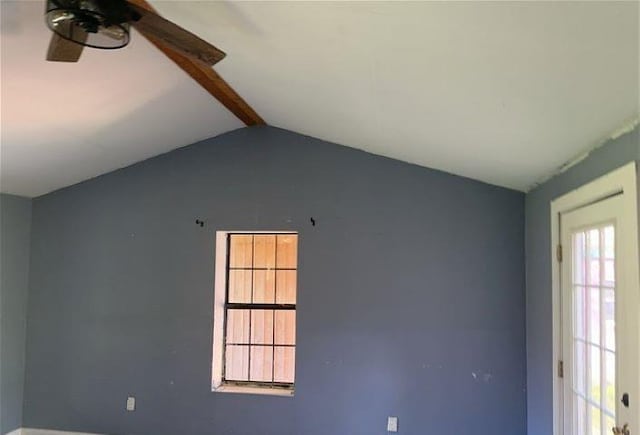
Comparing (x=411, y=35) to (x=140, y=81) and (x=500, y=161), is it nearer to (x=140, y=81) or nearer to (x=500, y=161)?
(x=500, y=161)

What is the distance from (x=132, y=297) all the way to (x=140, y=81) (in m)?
2.16

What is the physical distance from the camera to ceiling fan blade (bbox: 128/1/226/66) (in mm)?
2027

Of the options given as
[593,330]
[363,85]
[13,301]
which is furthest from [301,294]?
[13,301]

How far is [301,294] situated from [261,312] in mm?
583

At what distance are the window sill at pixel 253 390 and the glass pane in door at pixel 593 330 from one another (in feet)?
7.64

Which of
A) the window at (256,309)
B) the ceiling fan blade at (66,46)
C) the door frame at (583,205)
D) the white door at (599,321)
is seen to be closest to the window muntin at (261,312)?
the window at (256,309)

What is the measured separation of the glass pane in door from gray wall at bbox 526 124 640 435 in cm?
35

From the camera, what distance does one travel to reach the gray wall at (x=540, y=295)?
124 inches

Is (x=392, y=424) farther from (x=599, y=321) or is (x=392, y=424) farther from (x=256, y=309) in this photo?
(x=599, y=321)

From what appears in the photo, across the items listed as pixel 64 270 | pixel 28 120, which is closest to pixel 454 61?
pixel 28 120

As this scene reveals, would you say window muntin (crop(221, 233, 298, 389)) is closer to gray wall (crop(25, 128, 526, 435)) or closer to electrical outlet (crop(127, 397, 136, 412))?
gray wall (crop(25, 128, 526, 435))

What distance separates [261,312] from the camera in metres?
4.85

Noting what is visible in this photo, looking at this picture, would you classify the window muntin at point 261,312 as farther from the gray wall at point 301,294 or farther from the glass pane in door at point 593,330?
the glass pane in door at point 593,330

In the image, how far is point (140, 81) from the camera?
10.9ft
